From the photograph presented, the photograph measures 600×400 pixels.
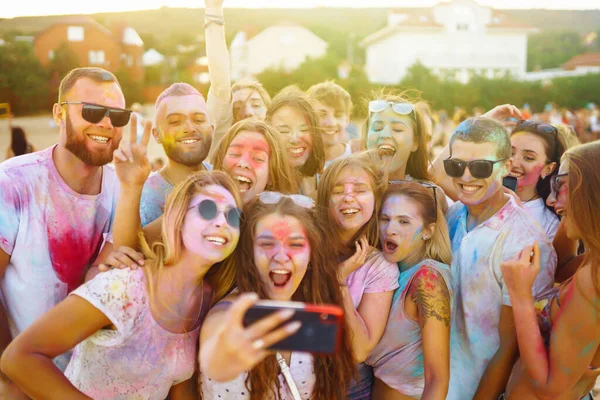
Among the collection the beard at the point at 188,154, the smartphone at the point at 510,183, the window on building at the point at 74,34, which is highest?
the window on building at the point at 74,34

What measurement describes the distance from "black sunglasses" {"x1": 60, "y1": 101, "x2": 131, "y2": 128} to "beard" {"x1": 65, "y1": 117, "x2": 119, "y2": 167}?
105 mm

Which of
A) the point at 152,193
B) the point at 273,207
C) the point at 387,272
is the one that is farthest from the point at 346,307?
the point at 152,193

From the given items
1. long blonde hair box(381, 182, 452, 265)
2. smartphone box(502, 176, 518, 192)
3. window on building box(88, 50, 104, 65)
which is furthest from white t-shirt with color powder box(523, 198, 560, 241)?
window on building box(88, 50, 104, 65)

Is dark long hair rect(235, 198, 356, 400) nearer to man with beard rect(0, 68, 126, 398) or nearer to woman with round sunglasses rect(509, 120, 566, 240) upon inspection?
man with beard rect(0, 68, 126, 398)

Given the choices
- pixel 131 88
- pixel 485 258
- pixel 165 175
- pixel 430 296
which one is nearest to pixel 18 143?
pixel 165 175

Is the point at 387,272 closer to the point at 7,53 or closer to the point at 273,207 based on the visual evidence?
the point at 273,207

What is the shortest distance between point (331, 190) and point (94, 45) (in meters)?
31.0

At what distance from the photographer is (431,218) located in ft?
10.6

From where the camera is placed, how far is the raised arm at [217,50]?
4027mm

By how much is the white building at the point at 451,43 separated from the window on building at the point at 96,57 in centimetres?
2761

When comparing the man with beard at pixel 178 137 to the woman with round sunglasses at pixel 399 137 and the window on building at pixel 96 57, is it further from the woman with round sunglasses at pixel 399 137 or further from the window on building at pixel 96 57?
the window on building at pixel 96 57

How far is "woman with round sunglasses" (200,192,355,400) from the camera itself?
8.56 ft

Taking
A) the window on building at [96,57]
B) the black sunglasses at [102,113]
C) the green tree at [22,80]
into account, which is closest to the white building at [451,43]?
the window on building at [96,57]

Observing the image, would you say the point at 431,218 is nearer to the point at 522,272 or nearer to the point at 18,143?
the point at 522,272
